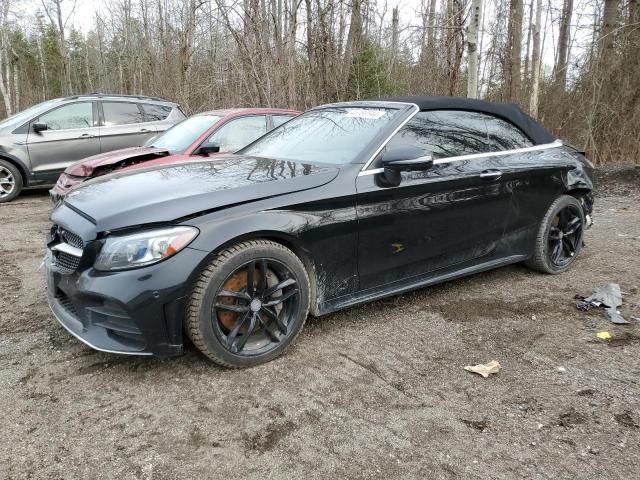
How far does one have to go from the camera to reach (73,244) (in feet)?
9.83

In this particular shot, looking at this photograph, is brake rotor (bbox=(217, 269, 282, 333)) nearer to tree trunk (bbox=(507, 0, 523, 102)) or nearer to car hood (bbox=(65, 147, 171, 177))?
car hood (bbox=(65, 147, 171, 177))

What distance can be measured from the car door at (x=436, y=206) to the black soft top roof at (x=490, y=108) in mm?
57

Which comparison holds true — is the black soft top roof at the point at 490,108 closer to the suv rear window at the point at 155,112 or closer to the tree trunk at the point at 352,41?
the suv rear window at the point at 155,112

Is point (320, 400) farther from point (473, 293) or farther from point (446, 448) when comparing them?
point (473, 293)

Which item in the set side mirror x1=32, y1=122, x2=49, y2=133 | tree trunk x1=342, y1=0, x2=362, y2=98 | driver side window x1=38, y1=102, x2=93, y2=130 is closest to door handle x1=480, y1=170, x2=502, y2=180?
driver side window x1=38, y1=102, x2=93, y2=130

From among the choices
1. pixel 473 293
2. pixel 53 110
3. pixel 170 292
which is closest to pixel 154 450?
pixel 170 292

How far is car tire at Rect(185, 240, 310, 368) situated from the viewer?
280 centimetres

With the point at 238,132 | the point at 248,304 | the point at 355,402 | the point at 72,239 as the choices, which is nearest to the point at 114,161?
the point at 238,132

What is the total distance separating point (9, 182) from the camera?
870 cm

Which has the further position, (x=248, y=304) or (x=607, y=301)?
(x=607, y=301)

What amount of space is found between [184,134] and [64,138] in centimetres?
335

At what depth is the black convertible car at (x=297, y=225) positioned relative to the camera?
275 cm

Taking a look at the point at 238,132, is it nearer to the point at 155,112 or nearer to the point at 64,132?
the point at 155,112

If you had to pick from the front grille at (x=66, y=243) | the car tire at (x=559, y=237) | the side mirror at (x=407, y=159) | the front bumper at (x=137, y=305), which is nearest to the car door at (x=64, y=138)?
the front grille at (x=66, y=243)
